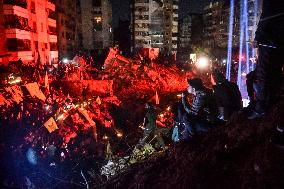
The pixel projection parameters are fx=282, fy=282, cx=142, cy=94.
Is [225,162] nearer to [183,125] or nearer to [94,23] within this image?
[183,125]

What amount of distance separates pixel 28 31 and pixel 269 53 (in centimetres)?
3947

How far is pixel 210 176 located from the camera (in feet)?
14.5

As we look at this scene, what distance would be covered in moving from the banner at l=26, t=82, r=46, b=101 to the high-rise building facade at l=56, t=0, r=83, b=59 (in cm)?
3678

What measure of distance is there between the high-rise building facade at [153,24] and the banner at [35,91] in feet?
201

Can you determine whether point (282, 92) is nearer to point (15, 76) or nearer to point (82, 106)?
point (82, 106)

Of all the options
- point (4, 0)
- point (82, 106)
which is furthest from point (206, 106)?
point (4, 0)

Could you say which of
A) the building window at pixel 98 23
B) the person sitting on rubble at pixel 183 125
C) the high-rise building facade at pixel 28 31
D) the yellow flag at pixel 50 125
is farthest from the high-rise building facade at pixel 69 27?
the person sitting on rubble at pixel 183 125

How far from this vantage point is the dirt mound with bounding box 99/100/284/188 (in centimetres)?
387

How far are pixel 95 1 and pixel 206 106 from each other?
68.4 m

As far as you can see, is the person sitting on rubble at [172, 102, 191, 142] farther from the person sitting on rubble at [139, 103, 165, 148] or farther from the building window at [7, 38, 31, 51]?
the building window at [7, 38, 31, 51]

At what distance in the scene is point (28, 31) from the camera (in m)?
39.3

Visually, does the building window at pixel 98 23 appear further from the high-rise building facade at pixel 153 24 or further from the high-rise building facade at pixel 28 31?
the high-rise building facade at pixel 28 31

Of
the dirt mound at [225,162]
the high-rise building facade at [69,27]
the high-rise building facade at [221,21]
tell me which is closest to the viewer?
the dirt mound at [225,162]

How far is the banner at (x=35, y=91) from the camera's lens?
67.9 ft
